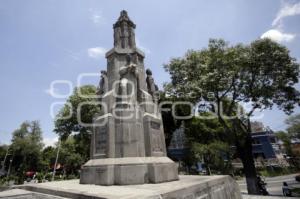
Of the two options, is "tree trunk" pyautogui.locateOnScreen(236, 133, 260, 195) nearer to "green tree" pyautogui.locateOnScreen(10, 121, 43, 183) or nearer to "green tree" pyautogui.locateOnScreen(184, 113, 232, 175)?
"green tree" pyautogui.locateOnScreen(184, 113, 232, 175)

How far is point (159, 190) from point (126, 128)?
3.16m

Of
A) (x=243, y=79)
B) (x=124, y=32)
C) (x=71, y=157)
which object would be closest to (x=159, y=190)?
(x=124, y=32)

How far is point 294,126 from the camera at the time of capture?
38469mm

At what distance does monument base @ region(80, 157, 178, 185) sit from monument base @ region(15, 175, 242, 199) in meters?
0.37

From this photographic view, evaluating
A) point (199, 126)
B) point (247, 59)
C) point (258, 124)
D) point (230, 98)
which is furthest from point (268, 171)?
point (247, 59)

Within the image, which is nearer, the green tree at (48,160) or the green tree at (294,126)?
the green tree at (294,126)

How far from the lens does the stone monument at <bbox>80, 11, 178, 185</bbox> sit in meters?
6.55

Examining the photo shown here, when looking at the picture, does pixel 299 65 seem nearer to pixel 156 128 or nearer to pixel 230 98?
pixel 230 98

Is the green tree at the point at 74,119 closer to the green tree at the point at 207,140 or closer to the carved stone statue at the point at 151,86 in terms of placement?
the green tree at the point at 207,140

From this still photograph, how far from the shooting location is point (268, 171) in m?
43.4

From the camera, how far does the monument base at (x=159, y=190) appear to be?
4035mm

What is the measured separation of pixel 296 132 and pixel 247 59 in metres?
32.7

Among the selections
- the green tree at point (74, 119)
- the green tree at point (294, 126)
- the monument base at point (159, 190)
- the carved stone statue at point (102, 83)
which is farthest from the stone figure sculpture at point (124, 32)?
the green tree at point (294, 126)

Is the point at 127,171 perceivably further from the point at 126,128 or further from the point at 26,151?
the point at 26,151
